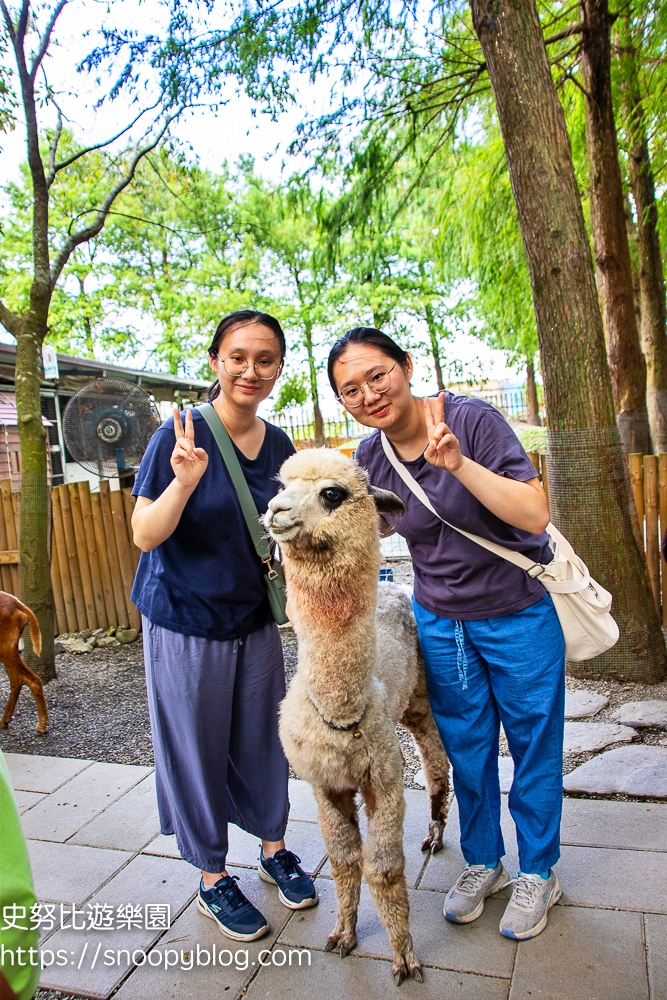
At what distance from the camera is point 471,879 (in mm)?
2449

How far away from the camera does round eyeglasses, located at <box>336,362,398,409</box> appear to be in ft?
7.02

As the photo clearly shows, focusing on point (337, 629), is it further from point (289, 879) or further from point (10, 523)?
point (10, 523)

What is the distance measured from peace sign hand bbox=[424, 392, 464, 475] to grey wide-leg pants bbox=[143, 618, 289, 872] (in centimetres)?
106

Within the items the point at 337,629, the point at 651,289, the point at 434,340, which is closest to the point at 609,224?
the point at 651,289

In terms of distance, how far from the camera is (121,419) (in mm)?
8227

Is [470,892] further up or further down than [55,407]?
further down

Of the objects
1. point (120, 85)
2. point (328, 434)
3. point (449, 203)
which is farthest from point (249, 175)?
Result: point (120, 85)

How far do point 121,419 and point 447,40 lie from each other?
17.5ft

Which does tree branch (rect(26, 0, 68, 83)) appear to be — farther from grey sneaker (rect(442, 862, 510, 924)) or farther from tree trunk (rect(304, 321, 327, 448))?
tree trunk (rect(304, 321, 327, 448))

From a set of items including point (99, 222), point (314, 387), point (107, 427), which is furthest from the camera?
point (314, 387)

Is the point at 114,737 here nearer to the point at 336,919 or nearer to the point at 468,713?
the point at 336,919

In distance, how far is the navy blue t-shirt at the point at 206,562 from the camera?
230cm

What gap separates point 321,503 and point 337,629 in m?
0.42

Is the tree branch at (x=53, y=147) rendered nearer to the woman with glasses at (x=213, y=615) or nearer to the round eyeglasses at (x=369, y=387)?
the woman with glasses at (x=213, y=615)
